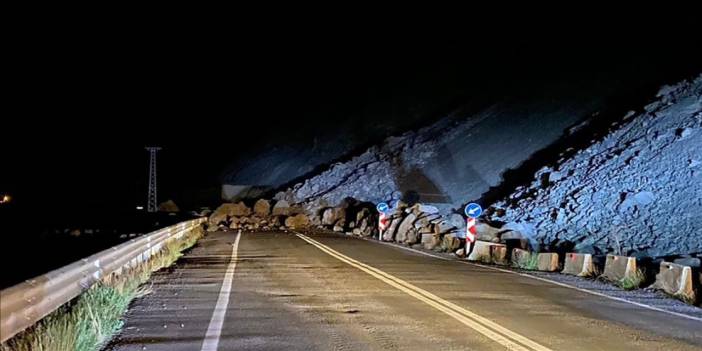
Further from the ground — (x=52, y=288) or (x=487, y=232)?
(x=487, y=232)

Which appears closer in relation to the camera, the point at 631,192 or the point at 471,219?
the point at 471,219

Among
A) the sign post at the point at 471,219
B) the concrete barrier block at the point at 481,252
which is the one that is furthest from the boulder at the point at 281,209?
the concrete barrier block at the point at 481,252

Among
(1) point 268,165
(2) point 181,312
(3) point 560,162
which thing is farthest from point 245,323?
(1) point 268,165

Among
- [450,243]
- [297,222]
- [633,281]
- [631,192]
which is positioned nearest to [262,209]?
[297,222]

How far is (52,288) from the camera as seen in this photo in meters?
8.14

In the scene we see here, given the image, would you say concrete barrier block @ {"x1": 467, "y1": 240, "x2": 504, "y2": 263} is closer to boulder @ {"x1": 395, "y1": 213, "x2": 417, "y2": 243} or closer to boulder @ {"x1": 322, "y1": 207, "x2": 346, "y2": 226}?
boulder @ {"x1": 395, "y1": 213, "x2": 417, "y2": 243}

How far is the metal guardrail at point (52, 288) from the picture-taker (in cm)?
645

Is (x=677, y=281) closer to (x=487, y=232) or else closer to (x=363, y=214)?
(x=487, y=232)

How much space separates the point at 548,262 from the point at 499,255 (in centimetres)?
242

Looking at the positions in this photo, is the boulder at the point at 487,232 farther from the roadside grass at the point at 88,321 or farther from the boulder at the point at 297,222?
the boulder at the point at 297,222

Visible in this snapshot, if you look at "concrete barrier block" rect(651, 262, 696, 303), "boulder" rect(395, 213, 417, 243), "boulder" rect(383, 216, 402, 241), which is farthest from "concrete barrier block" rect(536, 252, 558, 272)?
"boulder" rect(383, 216, 402, 241)

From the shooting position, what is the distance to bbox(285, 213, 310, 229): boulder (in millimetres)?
46519

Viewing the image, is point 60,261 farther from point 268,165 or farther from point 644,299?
point 268,165

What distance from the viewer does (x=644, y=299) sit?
45.2 feet
